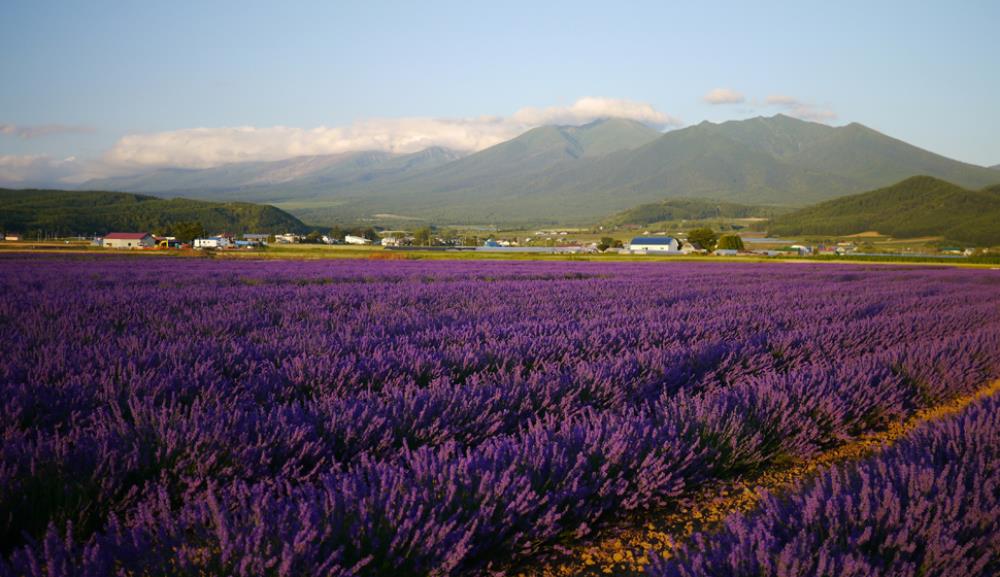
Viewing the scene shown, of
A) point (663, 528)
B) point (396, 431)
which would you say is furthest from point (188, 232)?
point (663, 528)

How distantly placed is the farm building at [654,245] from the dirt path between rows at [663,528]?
78.2 metres

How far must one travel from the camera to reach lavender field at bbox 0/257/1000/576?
210 centimetres

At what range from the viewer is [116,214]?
120562 millimetres

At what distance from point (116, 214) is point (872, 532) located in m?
144

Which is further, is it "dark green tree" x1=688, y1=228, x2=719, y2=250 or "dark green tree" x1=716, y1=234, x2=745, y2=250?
"dark green tree" x1=688, y1=228, x2=719, y2=250

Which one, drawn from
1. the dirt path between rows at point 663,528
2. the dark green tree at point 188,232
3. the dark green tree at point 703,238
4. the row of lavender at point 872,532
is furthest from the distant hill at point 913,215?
the row of lavender at point 872,532

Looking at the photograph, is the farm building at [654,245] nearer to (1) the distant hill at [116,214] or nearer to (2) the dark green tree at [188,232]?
(2) the dark green tree at [188,232]

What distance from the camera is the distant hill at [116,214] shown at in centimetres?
11031

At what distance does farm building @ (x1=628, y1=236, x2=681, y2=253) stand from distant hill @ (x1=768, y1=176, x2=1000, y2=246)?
182 ft

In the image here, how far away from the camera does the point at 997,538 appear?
206cm

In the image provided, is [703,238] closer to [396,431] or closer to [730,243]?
[730,243]

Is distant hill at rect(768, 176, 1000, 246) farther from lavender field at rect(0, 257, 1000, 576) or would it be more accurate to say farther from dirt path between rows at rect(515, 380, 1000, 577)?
dirt path between rows at rect(515, 380, 1000, 577)

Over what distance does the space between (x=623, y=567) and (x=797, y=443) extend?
2038 mm

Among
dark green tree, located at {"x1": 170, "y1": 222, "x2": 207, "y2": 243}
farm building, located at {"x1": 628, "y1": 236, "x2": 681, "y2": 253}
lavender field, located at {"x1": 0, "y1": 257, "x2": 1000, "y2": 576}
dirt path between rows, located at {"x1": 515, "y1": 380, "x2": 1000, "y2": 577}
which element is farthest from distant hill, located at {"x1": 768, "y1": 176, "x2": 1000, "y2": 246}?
dirt path between rows, located at {"x1": 515, "y1": 380, "x2": 1000, "y2": 577}
